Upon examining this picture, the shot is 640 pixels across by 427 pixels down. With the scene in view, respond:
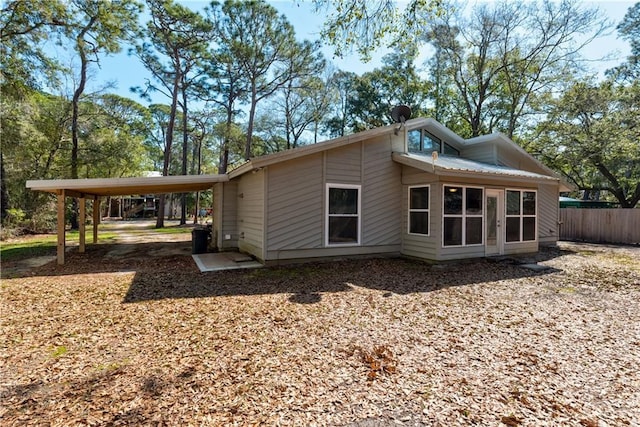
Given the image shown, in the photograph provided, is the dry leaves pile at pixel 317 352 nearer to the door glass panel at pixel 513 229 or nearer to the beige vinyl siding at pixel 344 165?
the beige vinyl siding at pixel 344 165

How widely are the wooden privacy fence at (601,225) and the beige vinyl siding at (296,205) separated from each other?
457 inches

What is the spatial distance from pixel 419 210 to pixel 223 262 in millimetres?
5355

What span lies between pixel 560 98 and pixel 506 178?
1438cm

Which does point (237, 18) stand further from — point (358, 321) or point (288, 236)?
point (358, 321)

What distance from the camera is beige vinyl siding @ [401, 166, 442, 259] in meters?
7.96

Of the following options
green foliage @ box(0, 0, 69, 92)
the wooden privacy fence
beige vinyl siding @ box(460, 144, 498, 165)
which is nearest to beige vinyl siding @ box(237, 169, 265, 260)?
beige vinyl siding @ box(460, 144, 498, 165)

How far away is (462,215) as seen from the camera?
840 cm

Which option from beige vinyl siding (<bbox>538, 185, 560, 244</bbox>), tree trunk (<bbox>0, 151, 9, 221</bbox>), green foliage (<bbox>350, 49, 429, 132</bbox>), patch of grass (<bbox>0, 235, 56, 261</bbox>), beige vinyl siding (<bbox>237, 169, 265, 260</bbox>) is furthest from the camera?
green foliage (<bbox>350, 49, 429, 132</bbox>)

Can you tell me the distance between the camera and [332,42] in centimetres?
579

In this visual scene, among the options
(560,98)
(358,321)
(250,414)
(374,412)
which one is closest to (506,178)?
(358,321)

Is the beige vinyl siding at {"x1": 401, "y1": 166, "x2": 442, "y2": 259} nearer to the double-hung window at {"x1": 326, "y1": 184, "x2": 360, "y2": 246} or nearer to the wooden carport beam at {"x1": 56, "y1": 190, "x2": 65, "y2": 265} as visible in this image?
the double-hung window at {"x1": 326, "y1": 184, "x2": 360, "y2": 246}

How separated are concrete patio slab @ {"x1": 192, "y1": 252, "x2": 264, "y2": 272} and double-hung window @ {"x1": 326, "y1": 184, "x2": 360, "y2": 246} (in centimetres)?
203

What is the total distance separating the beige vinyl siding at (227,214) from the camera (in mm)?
10342

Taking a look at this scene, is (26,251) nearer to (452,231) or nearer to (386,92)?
(452,231)
